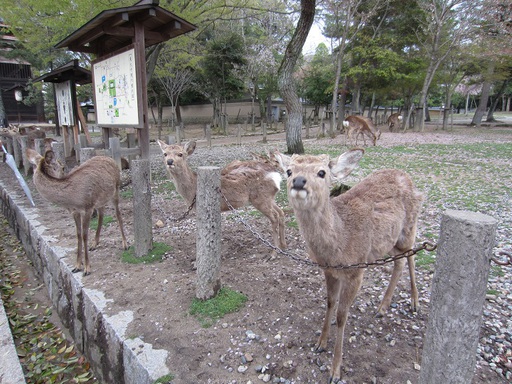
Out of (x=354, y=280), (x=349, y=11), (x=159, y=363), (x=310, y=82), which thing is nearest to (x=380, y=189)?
(x=354, y=280)

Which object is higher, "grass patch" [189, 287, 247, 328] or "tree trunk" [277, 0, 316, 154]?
"tree trunk" [277, 0, 316, 154]

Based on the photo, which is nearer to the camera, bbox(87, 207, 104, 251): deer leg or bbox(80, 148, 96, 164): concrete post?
bbox(87, 207, 104, 251): deer leg

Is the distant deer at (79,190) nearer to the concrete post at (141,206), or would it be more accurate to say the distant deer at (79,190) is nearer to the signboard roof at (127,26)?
the concrete post at (141,206)

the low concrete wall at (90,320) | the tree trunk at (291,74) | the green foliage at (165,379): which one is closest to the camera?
the green foliage at (165,379)

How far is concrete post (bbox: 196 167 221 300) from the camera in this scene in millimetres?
3260

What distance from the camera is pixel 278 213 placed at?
15.5 ft

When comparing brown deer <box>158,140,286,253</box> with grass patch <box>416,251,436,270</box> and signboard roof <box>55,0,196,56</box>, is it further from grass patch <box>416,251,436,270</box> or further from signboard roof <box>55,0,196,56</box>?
signboard roof <box>55,0,196,56</box>

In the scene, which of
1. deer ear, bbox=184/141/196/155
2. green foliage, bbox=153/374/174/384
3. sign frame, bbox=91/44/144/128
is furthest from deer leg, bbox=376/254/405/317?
sign frame, bbox=91/44/144/128

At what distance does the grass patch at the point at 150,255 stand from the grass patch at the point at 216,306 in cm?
124

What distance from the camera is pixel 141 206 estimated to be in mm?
4281

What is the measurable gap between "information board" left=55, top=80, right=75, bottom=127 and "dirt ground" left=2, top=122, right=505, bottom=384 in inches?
267

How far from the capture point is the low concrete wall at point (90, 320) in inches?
105

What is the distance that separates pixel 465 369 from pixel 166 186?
7.36m

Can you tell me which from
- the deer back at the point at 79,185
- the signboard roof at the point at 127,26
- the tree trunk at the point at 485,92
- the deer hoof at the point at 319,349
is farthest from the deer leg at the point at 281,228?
the tree trunk at the point at 485,92
